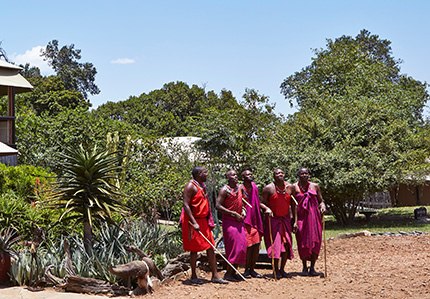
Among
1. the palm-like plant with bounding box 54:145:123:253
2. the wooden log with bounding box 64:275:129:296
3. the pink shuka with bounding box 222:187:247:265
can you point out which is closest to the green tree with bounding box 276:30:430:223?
the pink shuka with bounding box 222:187:247:265

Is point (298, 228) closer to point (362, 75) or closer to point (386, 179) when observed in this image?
point (386, 179)

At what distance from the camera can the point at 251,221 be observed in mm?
8258

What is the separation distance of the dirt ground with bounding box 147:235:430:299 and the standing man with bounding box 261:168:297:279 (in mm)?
427

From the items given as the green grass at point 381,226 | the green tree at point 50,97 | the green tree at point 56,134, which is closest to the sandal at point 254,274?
the green grass at point 381,226

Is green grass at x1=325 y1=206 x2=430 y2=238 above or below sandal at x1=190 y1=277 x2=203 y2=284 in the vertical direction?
above

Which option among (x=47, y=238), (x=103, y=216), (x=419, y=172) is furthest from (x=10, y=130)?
(x=419, y=172)

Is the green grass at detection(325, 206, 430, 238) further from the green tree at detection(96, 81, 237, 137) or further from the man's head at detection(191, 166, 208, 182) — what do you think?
the green tree at detection(96, 81, 237, 137)

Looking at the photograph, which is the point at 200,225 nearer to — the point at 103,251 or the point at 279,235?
the point at 279,235

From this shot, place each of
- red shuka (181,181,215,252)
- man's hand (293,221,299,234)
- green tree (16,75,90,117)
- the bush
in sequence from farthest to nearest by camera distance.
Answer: green tree (16,75,90,117) < the bush < man's hand (293,221,299,234) < red shuka (181,181,215,252)

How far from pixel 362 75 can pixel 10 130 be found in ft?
51.3

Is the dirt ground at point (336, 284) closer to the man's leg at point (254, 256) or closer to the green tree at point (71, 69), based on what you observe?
the man's leg at point (254, 256)

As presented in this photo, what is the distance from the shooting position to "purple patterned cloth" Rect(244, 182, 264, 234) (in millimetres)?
8219

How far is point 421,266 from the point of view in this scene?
8.48 meters

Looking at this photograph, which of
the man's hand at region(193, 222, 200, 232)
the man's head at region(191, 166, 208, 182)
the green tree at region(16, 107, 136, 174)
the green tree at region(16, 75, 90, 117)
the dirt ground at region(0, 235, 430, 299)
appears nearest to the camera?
the dirt ground at region(0, 235, 430, 299)
